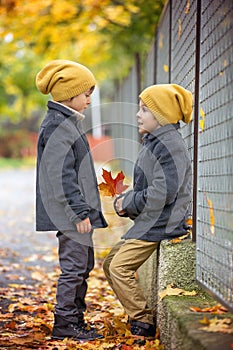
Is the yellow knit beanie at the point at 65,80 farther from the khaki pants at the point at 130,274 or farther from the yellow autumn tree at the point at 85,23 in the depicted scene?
the yellow autumn tree at the point at 85,23

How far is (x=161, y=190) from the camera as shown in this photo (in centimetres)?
376

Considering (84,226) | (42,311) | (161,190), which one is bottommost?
(42,311)

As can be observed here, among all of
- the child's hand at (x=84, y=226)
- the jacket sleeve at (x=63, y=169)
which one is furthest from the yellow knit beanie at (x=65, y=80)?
the child's hand at (x=84, y=226)

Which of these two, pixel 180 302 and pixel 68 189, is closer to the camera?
pixel 180 302

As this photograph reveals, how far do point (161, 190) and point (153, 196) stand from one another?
6 centimetres

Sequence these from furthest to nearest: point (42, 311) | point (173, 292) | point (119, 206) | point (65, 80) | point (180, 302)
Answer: point (42, 311) → point (65, 80) → point (119, 206) → point (173, 292) → point (180, 302)

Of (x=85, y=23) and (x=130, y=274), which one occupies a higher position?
(x=85, y=23)

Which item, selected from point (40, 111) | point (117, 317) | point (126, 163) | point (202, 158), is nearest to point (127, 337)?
point (117, 317)

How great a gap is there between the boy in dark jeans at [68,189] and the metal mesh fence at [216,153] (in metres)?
0.77

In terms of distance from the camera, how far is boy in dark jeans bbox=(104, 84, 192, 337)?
381 centimetres

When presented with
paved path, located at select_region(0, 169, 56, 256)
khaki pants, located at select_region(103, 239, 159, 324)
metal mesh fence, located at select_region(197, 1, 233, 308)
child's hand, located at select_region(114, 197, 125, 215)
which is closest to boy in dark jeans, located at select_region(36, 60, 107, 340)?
child's hand, located at select_region(114, 197, 125, 215)

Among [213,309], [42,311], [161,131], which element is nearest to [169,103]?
[161,131]

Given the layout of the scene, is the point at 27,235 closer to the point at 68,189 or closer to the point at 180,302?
the point at 68,189

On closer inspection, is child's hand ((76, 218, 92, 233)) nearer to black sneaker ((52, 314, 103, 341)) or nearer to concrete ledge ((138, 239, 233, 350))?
concrete ledge ((138, 239, 233, 350))
